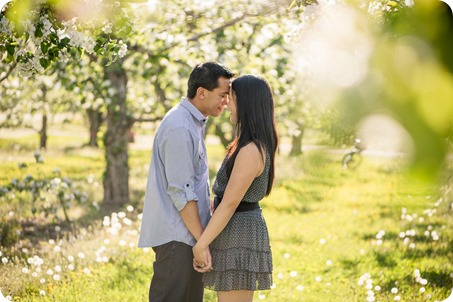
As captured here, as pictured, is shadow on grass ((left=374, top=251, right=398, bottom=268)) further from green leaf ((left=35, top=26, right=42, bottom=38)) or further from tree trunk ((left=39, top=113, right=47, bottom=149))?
tree trunk ((left=39, top=113, right=47, bottom=149))

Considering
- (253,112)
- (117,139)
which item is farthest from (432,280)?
(117,139)

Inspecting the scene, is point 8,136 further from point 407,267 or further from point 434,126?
point 434,126

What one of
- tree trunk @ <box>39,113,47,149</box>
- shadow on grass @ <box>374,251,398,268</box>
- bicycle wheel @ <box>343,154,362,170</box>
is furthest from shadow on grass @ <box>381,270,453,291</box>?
tree trunk @ <box>39,113,47,149</box>

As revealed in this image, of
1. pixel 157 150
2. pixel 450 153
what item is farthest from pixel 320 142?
pixel 157 150

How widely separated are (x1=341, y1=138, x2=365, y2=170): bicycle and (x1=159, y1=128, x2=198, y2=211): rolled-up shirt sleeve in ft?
7.65

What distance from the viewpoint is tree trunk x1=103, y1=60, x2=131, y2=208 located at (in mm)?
10039

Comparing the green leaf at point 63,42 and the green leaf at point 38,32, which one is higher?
the green leaf at point 38,32

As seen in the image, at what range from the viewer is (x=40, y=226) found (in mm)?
8828

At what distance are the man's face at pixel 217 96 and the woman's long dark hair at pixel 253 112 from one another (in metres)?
0.19

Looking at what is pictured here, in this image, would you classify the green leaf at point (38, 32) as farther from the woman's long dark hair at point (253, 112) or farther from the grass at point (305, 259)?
the grass at point (305, 259)

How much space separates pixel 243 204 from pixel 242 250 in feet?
0.86

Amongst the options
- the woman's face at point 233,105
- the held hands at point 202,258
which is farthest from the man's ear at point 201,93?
the held hands at point 202,258

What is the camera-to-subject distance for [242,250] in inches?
133

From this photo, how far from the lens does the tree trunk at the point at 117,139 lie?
1004 centimetres
